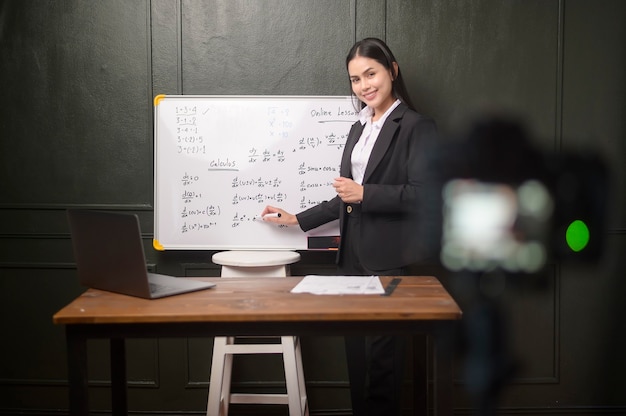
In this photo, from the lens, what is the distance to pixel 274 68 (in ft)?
9.52

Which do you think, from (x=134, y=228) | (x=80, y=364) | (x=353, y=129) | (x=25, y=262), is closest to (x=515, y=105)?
(x=353, y=129)

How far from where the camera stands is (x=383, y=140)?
2.27 metres

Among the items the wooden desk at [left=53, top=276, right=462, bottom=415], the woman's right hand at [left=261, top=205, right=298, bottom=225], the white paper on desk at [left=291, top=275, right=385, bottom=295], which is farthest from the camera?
the woman's right hand at [left=261, top=205, right=298, bottom=225]

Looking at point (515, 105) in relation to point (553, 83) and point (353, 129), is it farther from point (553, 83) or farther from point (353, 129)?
point (353, 129)

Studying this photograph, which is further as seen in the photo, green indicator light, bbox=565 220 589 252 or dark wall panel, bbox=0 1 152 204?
dark wall panel, bbox=0 1 152 204

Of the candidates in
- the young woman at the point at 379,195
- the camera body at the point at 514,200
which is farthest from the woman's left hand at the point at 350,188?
the camera body at the point at 514,200

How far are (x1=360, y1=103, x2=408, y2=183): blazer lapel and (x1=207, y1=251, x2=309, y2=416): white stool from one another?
591mm

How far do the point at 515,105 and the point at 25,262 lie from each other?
244 centimetres

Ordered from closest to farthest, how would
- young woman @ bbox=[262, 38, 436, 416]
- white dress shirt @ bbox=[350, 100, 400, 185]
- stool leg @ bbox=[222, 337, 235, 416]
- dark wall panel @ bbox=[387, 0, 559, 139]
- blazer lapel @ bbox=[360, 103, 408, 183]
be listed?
young woman @ bbox=[262, 38, 436, 416]
blazer lapel @ bbox=[360, 103, 408, 183]
white dress shirt @ bbox=[350, 100, 400, 185]
stool leg @ bbox=[222, 337, 235, 416]
dark wall panel @ bbox=[387, 0, 559, 139]

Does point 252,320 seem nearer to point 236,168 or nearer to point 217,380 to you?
point 217,380

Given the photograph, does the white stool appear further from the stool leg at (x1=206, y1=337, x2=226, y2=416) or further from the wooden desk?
the wooden desk

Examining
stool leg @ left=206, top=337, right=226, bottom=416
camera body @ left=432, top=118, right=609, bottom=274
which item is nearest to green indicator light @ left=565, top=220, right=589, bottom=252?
camera body @ left=432, top=118, right=609, bottom=274

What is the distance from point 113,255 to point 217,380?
113 cm

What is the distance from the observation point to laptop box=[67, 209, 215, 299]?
1.52 m
